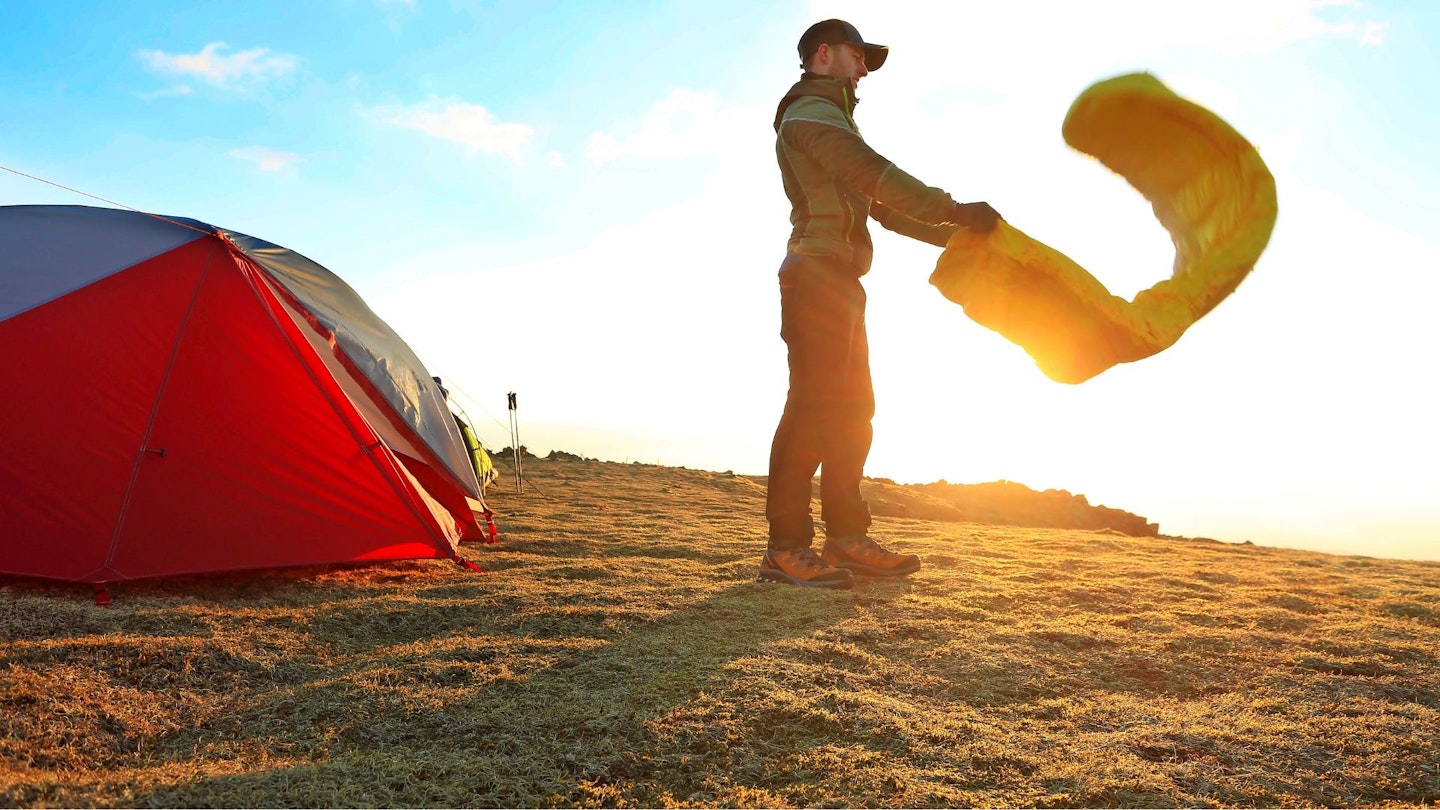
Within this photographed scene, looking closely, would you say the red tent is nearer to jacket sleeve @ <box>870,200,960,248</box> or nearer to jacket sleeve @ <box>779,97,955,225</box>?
jacket sleeve @ <box>779,97,955,225</box>

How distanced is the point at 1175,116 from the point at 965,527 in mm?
4437

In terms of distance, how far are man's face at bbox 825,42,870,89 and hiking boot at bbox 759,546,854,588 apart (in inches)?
88.4

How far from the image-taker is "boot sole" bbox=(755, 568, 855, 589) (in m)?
3.99

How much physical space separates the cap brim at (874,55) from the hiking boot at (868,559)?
7.70 feet

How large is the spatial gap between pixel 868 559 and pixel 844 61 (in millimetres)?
2398

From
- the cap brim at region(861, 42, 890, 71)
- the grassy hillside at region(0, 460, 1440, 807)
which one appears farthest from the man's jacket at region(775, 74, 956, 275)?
the grassy hillside at region(0, 460, 1440, 807)

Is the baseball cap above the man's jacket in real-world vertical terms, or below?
above

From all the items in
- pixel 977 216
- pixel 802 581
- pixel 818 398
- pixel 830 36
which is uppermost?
pixel 830 36

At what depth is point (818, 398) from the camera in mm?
4121

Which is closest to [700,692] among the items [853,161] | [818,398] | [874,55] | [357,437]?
[818,398]

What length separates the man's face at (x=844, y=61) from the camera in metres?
4.16

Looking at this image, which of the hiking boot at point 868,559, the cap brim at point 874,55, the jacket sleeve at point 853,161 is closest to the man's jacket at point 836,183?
the jacket sleeve at point 853,161

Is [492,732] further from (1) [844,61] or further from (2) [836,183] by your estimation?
(1) [844,61]

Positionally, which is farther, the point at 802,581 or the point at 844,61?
the point at 844,61
